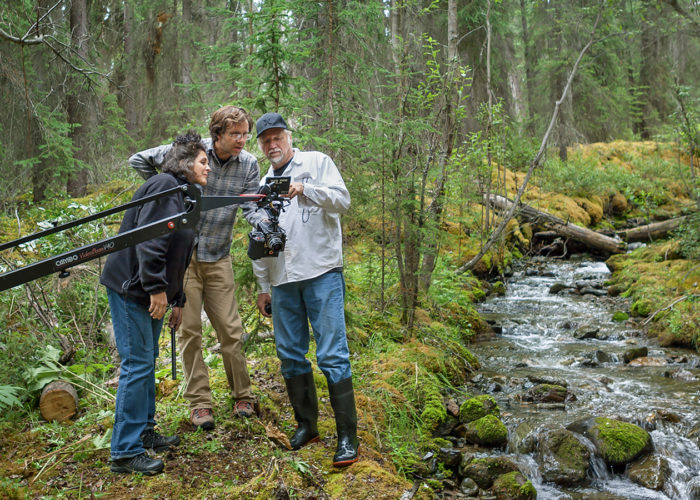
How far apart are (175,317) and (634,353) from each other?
20.9 feet

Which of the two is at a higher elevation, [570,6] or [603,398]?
[570,6]

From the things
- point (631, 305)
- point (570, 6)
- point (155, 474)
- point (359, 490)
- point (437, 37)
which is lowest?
point (631, 305)

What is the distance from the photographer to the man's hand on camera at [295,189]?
3359 millimetres

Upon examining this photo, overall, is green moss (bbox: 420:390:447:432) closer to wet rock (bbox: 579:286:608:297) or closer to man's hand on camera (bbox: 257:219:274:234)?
man's hand on camera (bbox: 257:219:274:234)

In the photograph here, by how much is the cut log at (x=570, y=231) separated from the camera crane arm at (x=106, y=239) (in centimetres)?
1103

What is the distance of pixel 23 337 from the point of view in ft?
14.7

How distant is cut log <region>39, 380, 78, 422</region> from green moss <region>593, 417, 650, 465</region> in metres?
4.46

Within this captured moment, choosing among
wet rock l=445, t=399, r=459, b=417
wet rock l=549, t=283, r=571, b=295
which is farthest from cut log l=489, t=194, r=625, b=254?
wet rock l=445, t=399, r=459, b=417

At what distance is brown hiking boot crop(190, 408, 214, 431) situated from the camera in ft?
13.3

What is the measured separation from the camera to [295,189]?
338cm

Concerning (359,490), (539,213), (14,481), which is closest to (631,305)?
(539,213)

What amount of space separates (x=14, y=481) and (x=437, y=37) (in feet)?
43.8

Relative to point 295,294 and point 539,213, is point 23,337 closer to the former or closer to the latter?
point 295,294

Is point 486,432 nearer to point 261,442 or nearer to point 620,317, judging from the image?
point 261,442
